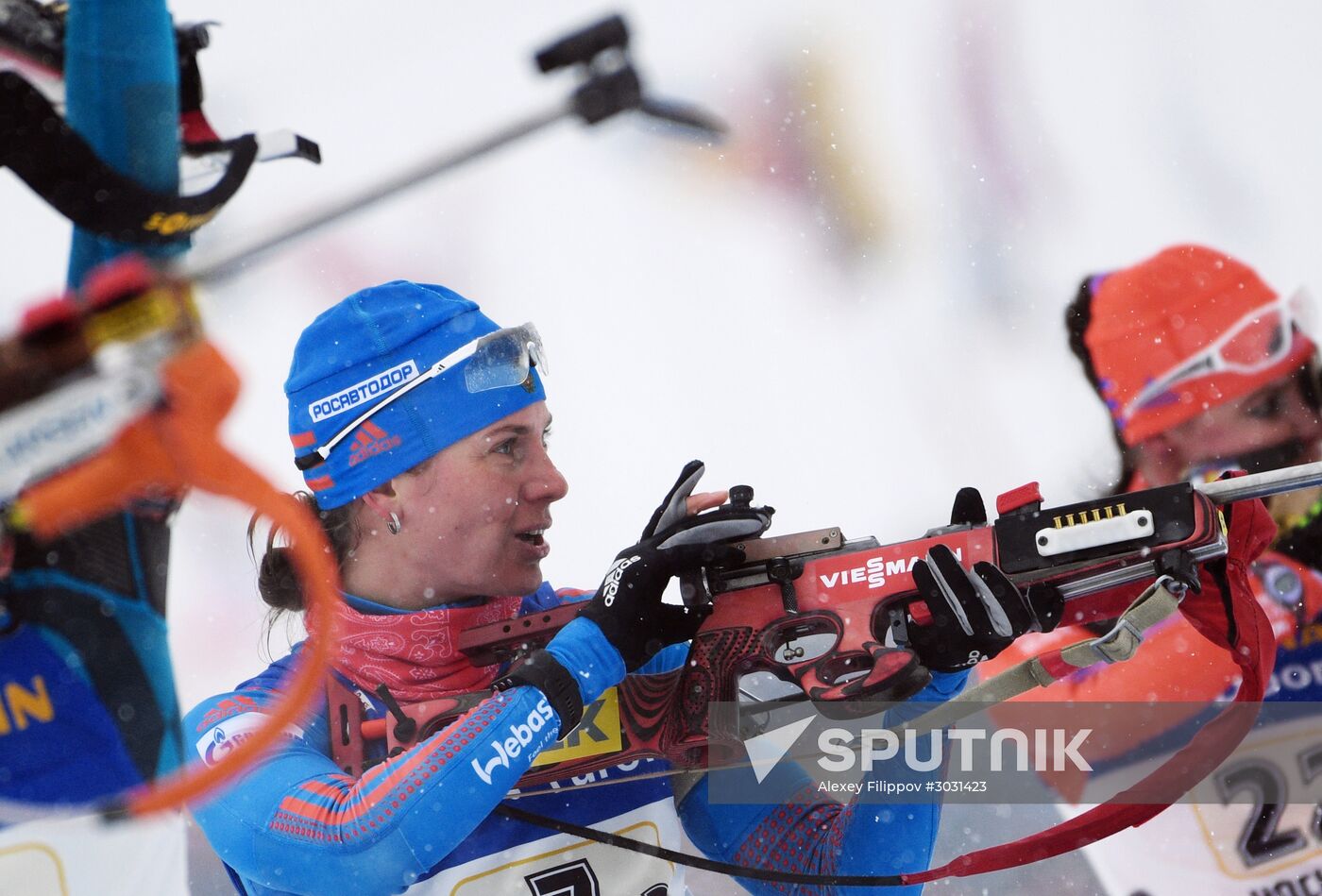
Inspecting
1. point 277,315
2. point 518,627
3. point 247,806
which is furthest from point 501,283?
point 247,806

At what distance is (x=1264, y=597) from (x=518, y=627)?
222 cm

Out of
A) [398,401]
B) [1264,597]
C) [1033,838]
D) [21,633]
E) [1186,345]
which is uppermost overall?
[398,401]

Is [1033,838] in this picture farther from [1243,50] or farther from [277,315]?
[1243,50]

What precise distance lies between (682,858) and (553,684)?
52 cm

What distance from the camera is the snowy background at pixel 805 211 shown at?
462 centimetres

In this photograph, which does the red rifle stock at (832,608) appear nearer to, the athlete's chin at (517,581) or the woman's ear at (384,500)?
the athlete's chin at (517,581)

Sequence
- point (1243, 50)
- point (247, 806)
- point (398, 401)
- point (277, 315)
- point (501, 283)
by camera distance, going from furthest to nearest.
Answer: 1. point (1243, 50)
2. point (501, 283)
3. point (277, 315)
4. point (398, 401)
5. point (247, 806)

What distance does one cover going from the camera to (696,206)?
5.12 m

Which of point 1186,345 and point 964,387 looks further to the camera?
point 964,387

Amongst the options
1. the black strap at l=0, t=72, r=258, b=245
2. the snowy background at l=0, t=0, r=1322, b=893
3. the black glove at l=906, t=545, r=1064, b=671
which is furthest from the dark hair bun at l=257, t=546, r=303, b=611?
the snowy background at l=0, t=0, r=1322, b=893

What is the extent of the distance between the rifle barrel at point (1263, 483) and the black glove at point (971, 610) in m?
0.28

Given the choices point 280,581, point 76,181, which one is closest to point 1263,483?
point 280,581

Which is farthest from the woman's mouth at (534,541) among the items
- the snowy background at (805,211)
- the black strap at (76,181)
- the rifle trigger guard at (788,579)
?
the snowy background at (805,211)

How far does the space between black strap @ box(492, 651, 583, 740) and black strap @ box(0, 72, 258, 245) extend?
1442 millimetres
